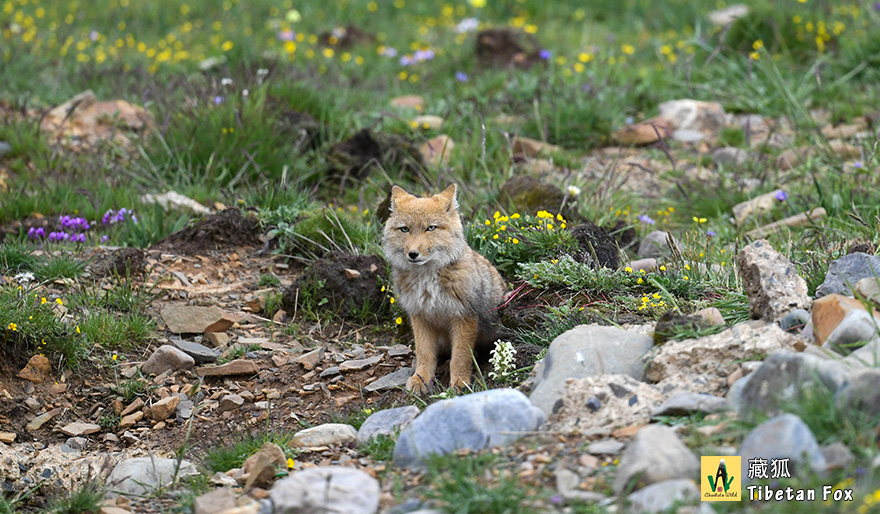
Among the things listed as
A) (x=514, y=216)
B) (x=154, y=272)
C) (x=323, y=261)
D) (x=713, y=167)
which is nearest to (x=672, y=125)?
(x=713, y=167)

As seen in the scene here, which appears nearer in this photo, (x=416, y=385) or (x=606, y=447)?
(x=606, y=447)

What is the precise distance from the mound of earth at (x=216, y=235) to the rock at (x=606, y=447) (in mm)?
4265

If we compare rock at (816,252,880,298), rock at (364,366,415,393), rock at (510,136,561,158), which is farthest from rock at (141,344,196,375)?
rock at (510,136,561,158)

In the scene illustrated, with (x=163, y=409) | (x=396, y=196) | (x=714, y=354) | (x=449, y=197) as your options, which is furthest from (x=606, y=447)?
(x=163, y=409)

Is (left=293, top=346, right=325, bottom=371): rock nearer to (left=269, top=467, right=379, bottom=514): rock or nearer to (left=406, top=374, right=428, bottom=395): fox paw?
(left=406, top=374, right=428, bottom=395): fox paw

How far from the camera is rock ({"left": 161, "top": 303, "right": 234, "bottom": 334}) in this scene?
20.0 ft

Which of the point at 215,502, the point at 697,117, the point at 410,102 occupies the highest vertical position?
the point at 410,102

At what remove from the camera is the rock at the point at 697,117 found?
31.9ft

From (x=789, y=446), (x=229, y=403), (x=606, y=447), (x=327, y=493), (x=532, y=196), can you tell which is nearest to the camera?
(x=789, y=446)

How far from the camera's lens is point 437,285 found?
5.27 meters

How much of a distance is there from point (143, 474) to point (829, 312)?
348 centimetres

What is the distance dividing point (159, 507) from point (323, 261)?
8.96 feet

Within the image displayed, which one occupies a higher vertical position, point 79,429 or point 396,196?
point 396,196

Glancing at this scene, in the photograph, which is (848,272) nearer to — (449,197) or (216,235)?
(449,197)
